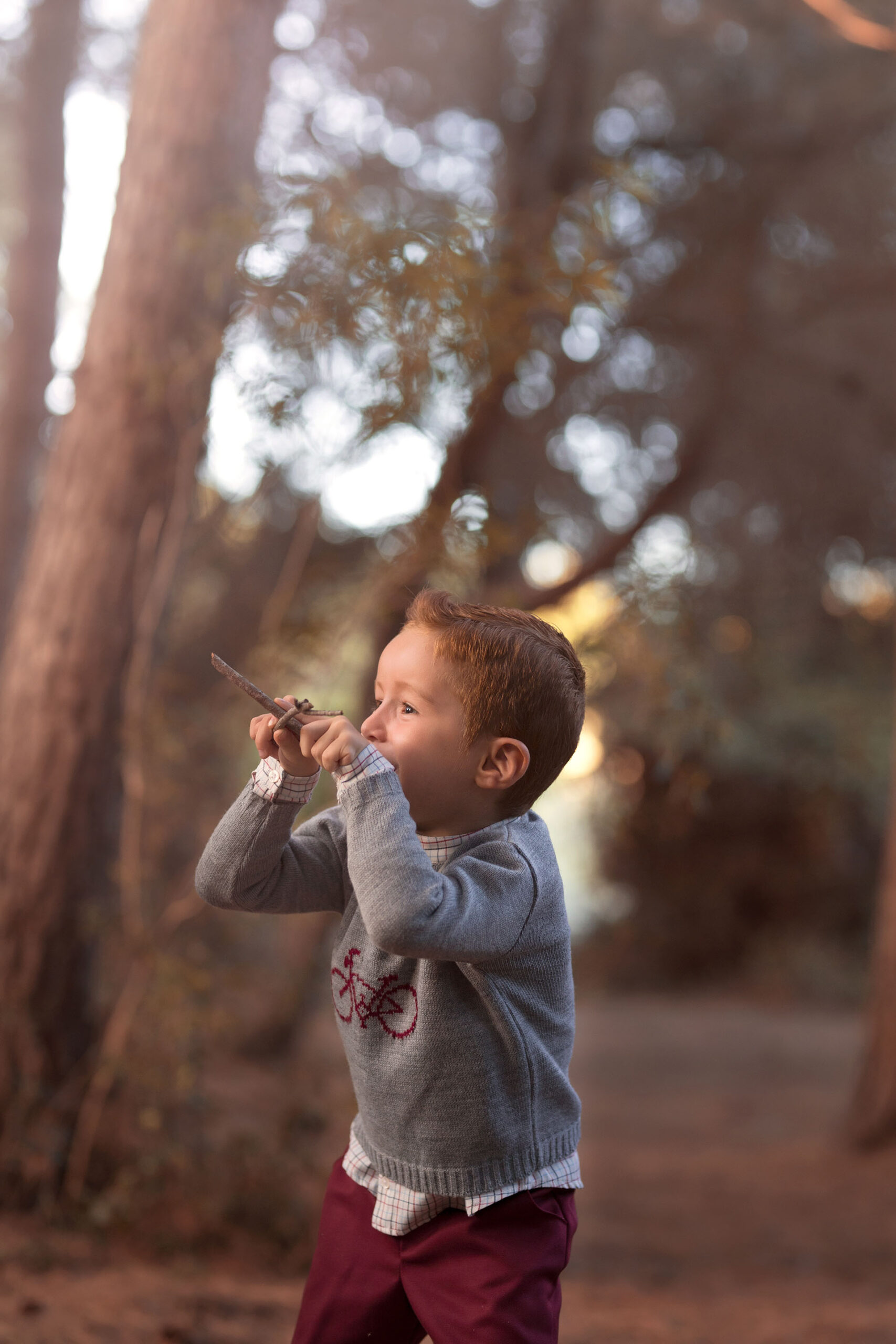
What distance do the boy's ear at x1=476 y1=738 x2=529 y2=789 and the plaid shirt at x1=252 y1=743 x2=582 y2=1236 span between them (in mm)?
91

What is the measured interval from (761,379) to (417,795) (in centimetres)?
536

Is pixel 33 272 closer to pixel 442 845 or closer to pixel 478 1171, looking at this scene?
pixel 442 845

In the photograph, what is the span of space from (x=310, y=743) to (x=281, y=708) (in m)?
0.07

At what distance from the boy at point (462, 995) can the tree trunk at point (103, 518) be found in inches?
75.9

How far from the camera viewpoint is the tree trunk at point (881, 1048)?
15.5ft

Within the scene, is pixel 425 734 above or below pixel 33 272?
below

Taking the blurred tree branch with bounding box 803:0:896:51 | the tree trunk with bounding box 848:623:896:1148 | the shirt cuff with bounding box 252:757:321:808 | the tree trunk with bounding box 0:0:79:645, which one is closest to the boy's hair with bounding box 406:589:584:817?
the shirt cuff with bounding box 252:757:321:808

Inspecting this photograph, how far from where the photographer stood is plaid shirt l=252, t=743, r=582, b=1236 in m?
1.29

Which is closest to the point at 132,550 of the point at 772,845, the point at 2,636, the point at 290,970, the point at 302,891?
the point at 302,891

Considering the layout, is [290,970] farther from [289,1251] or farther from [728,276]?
[728,276]

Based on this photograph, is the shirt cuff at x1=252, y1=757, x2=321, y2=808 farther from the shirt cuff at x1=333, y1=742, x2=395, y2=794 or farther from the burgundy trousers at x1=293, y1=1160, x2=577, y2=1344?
the burgundy trousers at x1=293, y1=1160, x2=577, y2=1344

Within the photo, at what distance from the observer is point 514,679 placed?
4.23 ft

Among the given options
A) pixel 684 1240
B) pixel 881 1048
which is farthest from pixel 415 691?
pixel 881 1048

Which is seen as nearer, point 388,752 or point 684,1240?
point 388,752
